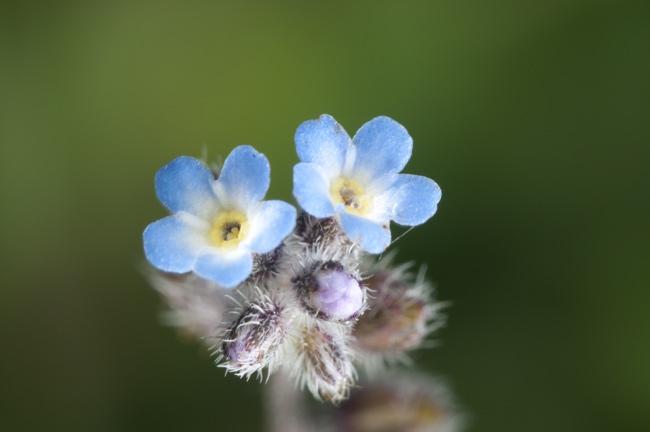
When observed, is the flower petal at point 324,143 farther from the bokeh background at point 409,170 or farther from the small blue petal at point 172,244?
the bokeh background at point 409,170

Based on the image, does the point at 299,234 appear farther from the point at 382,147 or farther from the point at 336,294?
the point at 382,147

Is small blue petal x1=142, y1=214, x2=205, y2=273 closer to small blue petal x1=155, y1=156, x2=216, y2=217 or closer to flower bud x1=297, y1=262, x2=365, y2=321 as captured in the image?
small blue petal x1=155, y1=156, x2=216, y2=217

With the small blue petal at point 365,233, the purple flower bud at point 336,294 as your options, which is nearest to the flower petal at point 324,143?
the small blue petal at point 365,233

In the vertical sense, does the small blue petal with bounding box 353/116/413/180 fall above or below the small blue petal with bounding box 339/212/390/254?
above

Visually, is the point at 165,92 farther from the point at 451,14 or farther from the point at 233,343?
the point at 233,343

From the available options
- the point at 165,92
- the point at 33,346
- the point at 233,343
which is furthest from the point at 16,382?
the point at 233,343

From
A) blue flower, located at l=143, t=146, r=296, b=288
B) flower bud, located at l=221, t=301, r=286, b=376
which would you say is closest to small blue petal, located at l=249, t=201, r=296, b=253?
blue flower, located at l=143, t=146, r=296, b=288
